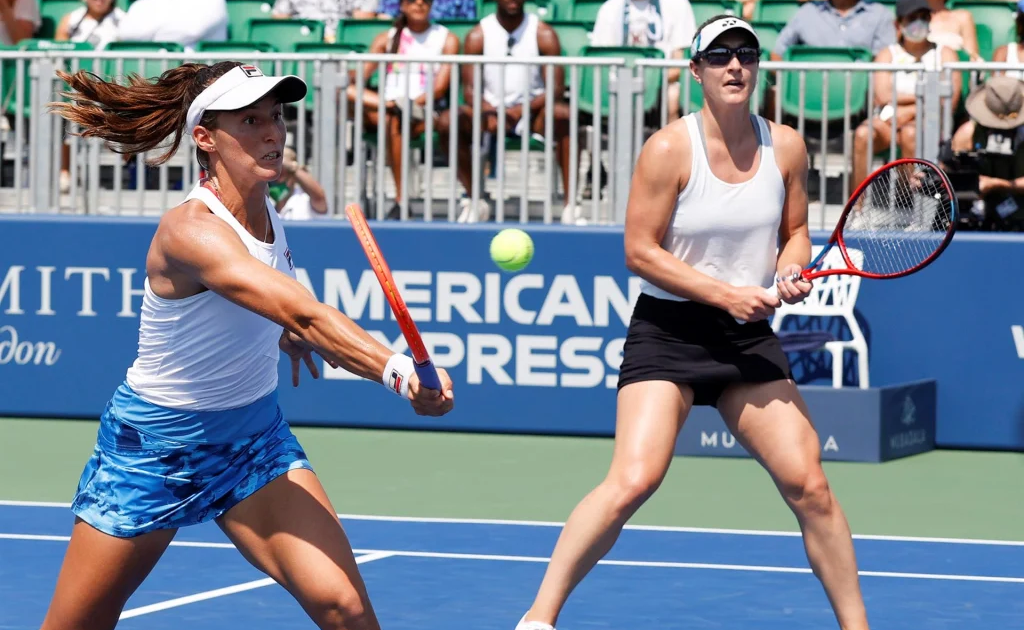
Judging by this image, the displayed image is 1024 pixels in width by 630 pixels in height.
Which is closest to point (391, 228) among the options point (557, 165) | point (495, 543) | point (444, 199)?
point (444, 199)

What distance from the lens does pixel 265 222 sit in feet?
14.4

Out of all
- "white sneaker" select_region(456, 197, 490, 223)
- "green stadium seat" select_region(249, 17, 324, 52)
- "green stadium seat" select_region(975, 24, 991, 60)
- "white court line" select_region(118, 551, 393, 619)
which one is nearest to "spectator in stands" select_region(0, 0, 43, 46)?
"green stadium seat" select_region(249, 17, 324, 52)

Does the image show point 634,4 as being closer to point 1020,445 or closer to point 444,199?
point 444,199

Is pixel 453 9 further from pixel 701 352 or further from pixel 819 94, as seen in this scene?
pixel 701 352

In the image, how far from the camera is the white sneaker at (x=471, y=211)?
10234 millimetres

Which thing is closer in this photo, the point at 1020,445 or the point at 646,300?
the point at 646,300

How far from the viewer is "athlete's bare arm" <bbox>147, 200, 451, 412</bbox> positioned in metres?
3.72

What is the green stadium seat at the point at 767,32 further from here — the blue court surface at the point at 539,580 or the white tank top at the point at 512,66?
the blue court surface at the point at 539,580

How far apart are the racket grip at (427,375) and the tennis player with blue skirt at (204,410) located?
2.20ft

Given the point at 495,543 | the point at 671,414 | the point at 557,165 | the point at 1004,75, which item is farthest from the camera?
the point at 557,165

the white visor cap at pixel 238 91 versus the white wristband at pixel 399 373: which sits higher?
the white visor cap at pixel 238 91

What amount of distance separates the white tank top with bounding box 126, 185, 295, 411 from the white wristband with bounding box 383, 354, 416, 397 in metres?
0.67

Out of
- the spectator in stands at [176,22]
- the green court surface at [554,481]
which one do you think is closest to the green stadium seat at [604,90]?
the green court surface at [554,481]

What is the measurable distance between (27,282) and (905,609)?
622 cm
